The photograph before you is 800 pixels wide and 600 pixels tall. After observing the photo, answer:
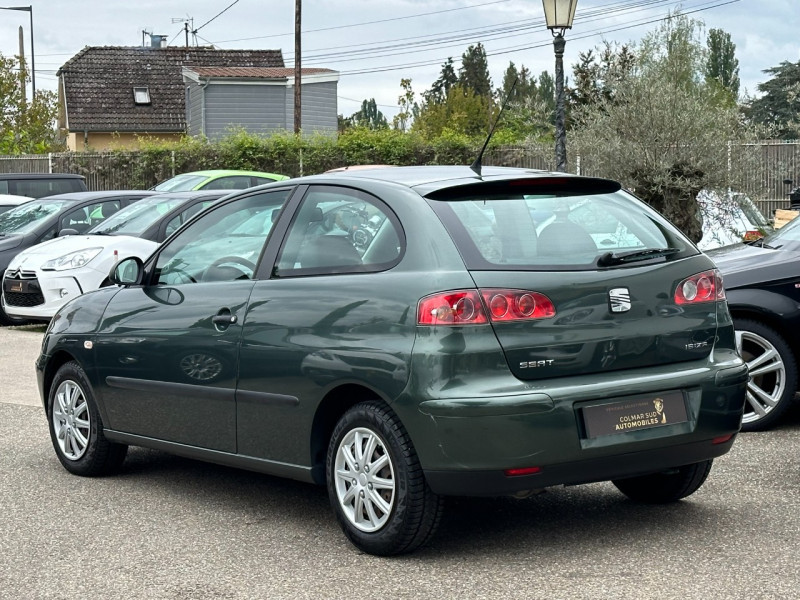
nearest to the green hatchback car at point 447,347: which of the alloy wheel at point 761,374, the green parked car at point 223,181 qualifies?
the alloy wheel at point 761,374

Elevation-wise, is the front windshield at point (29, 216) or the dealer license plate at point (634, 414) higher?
the front windshield at point (29, 216)

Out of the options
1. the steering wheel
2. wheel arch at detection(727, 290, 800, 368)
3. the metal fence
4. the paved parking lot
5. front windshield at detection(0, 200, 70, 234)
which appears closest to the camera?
the paved parking lot

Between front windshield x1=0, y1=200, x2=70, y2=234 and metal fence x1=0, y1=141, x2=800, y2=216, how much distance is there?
7.31m

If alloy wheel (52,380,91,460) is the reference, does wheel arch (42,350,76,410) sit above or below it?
above

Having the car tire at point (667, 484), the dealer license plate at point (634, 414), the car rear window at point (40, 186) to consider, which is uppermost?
the car rear window at point (40, 186)

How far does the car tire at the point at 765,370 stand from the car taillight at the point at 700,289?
96.1 inches

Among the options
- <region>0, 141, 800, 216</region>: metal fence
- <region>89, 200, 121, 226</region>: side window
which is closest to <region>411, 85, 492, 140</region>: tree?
<region>0, 141, 800, 216</region>: metal fence

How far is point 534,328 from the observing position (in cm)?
497

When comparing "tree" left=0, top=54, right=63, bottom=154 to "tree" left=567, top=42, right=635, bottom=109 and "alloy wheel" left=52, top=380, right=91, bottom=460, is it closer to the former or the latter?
"tree" left=567, top=42, right=635, bottom=109

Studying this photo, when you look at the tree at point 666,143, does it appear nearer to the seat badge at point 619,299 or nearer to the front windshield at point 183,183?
the front windshield at point 183,183

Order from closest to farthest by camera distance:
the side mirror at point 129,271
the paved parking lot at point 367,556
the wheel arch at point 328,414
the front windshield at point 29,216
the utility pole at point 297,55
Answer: the paved parking lot at point 367,556 < the wheel arch at point 328,414 < the side mirror at point 129,271 < the front windshield at point 29,216 < the utility pole at point 297,55

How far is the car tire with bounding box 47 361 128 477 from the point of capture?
22.9ft

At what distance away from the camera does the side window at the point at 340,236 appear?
17.5 feet

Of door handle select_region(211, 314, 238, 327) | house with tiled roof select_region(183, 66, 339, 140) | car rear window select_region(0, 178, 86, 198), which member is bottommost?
door handle select_region(211, 314, 238, 327)
